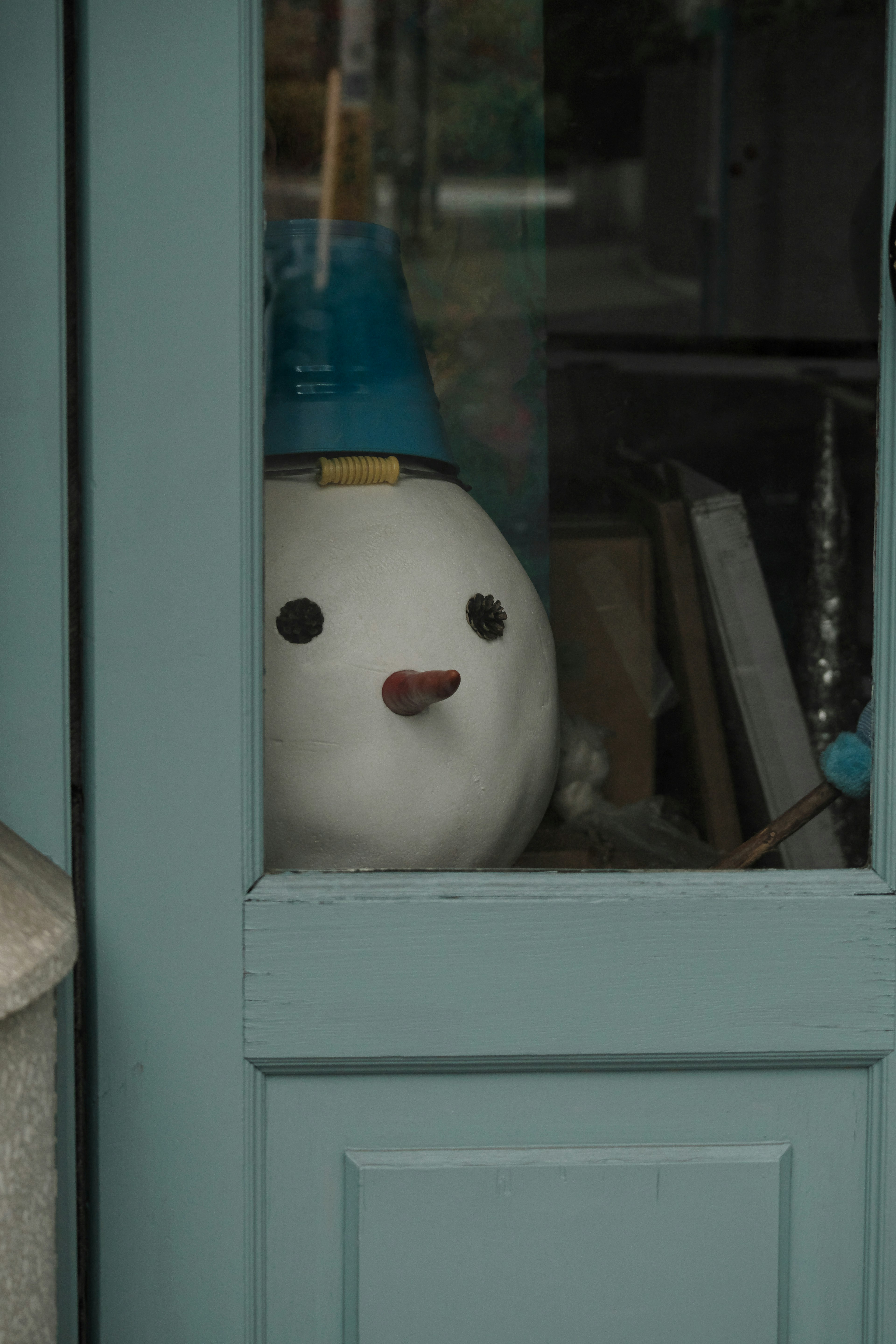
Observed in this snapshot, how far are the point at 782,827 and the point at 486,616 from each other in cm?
27

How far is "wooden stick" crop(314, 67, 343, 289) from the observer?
952 mm

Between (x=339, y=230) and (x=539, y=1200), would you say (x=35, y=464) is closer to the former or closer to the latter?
(x=339, y=230)

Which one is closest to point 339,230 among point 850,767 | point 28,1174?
point 850,767

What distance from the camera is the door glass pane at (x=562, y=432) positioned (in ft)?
2.95

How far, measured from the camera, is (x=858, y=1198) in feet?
2.95

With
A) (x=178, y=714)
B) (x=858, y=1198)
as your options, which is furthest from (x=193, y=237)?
(x=858, y=1198)

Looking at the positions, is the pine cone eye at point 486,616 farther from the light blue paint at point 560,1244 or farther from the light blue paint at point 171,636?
the light blue paint at point 560,1244

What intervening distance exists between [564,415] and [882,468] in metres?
0.32

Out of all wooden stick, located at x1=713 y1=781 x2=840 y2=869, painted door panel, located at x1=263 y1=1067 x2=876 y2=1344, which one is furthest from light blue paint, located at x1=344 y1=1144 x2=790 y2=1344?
wooden stick, located at x1=713 y1=781 x2=840 y2=869

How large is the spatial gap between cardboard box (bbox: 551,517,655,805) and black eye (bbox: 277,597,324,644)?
0.21 m

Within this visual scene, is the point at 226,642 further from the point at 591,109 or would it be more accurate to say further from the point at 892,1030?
the point at 591,109

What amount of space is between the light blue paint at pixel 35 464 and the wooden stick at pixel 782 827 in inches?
18.8

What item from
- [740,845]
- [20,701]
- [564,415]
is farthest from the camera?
[564,415]

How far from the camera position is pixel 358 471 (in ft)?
3.07
